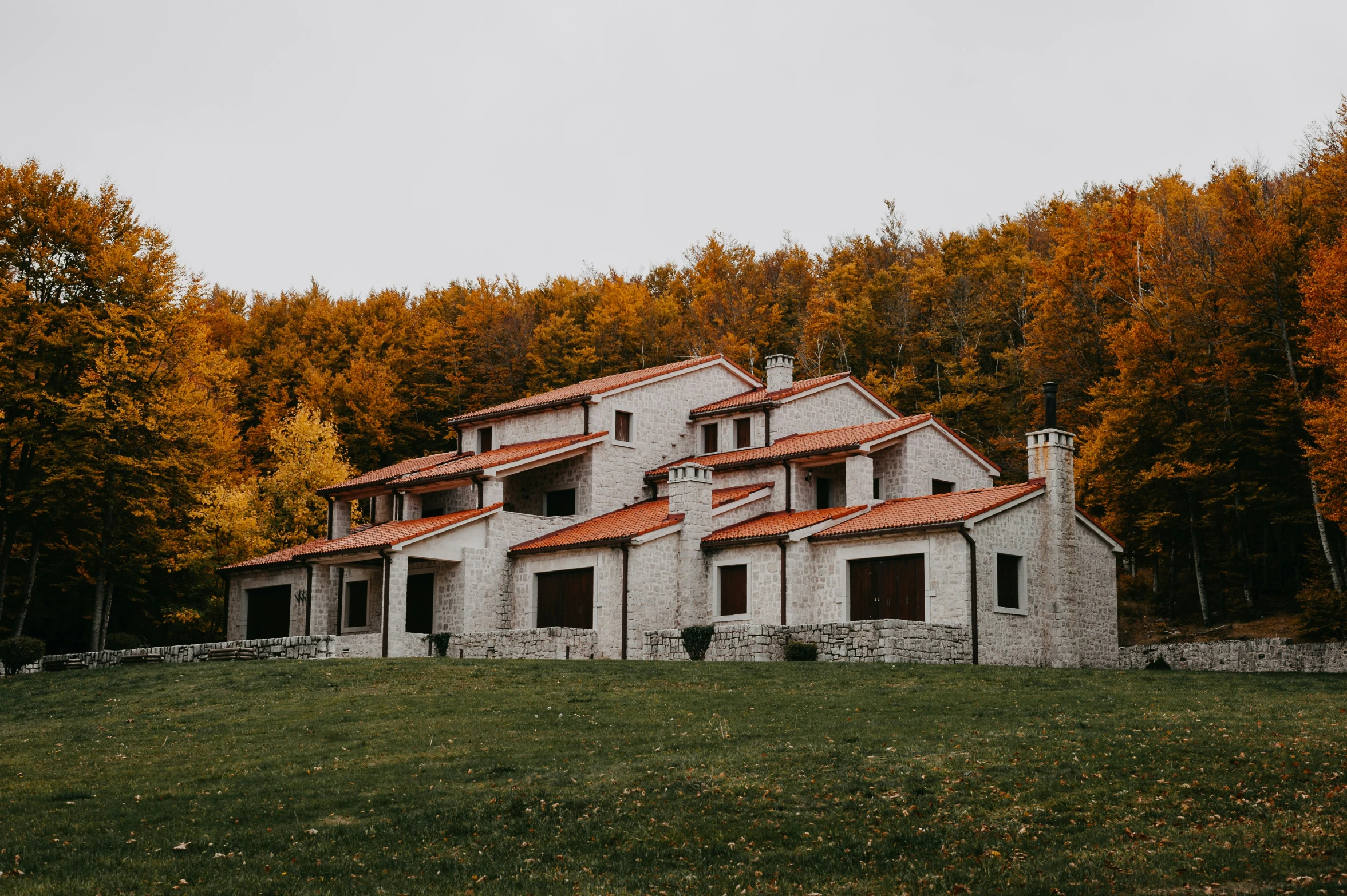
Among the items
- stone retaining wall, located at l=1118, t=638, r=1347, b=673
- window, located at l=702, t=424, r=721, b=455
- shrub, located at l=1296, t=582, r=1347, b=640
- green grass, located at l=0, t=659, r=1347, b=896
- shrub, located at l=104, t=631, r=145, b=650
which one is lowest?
green grass, located at l=0, t=659, r=1347, b=896

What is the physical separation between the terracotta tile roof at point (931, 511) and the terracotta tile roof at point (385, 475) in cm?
1731

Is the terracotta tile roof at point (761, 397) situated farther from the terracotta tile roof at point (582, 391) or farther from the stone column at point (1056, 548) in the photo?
the stone column at point (1056, 548)

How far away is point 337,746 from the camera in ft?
56.1

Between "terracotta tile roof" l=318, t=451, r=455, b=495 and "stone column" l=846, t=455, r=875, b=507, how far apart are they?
52.2 ft

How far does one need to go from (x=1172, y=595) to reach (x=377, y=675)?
30.8 metres

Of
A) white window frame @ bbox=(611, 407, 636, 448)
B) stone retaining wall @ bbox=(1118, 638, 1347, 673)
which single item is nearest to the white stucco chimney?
white window frame @ bbox=(611, 407, 636, 448)

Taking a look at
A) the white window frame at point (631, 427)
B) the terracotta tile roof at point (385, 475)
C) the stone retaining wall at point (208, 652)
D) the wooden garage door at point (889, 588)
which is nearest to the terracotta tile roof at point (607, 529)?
the white window frame at point (631, 427)

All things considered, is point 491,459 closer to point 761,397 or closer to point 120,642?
point 761,397

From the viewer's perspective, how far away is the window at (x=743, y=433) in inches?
1633

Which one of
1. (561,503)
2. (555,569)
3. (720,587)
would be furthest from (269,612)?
(720,587)

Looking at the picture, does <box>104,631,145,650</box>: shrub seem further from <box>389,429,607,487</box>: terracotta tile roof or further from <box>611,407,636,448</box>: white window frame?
<box>611,407,636,448</box>: white window frame

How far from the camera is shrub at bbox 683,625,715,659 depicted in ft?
97.8

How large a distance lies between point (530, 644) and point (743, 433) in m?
12.5

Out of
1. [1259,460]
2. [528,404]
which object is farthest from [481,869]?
[1259,460]
